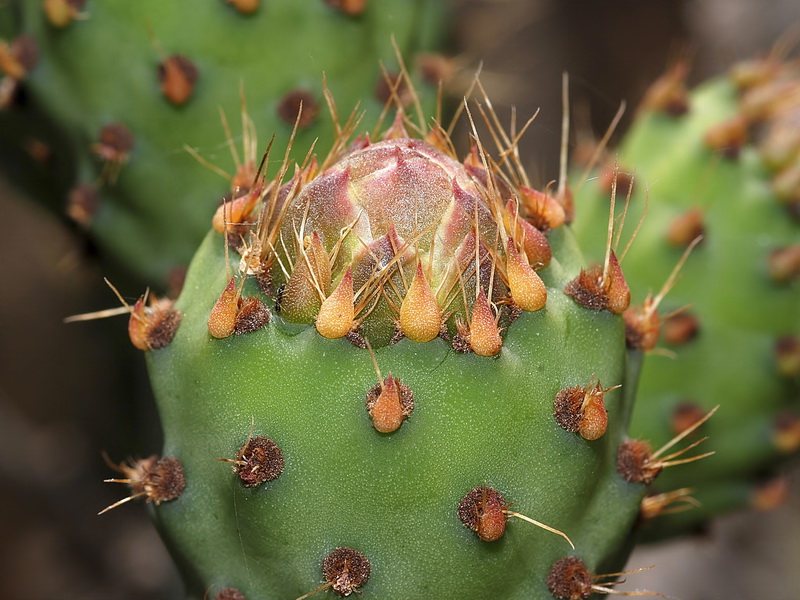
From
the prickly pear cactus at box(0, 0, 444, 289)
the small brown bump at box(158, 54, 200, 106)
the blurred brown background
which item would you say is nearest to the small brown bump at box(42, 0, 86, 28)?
the prickly pear cactus at box(0, 0, 444, 289)

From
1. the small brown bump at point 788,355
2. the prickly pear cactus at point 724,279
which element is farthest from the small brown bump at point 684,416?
the small brown bump at point 788,355

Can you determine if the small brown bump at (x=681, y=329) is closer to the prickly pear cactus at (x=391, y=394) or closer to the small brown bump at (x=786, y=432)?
the small brown bump at (x=786, y=432)

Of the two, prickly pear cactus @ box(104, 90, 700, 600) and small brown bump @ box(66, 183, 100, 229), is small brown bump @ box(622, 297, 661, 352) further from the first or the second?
small brown bump @ box(66, 183, 100, 229)

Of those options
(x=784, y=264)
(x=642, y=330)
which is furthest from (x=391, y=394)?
(x=784, y=264)

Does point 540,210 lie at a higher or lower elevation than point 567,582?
higher

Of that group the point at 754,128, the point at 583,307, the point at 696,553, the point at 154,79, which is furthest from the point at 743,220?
the point at 696,553

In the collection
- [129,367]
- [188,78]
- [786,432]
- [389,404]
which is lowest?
[129,367]

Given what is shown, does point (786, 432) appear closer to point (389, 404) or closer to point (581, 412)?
point (581, 412)
